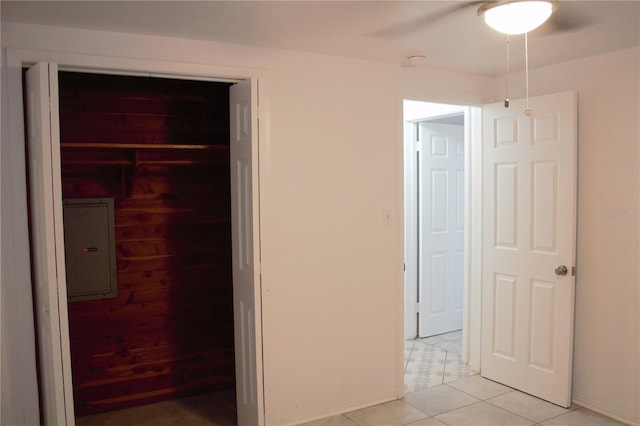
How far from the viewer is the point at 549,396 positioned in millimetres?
3449

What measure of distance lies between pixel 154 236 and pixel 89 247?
42 centimetres

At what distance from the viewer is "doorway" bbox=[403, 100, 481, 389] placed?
4812 mm

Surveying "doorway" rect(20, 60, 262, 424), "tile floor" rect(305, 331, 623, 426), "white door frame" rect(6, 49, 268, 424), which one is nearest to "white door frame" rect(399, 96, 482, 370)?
"tile floor" rect(305, 331, 623, 426)

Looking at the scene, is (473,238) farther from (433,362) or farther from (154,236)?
(154,236)

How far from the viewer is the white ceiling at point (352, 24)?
226 centimetres

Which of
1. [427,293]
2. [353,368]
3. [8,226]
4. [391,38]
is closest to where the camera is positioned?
[8,226]

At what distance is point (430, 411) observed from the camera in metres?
3.34

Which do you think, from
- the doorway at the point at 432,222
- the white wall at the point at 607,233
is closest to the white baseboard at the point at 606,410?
the white wall at the point at 607,233

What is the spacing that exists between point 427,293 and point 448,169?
1.19m

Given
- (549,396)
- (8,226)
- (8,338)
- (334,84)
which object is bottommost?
(549,396)

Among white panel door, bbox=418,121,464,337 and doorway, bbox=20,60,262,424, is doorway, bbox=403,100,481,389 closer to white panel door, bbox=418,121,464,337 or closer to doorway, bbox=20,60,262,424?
white panel door, bbox=418,121,464,337

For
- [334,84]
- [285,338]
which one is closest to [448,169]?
[334,84]

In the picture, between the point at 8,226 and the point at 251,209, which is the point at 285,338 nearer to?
the point at 251,209

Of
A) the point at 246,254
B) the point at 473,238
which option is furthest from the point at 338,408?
the point at 473,238
